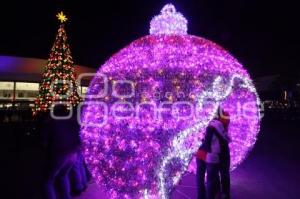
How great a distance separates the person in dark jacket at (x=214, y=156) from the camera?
16.4 ft

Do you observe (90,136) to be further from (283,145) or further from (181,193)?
(283,145)

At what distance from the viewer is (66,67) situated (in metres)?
17.6

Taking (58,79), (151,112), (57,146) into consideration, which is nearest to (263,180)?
(151,112)

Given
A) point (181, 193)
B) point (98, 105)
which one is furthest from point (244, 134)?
point (98, 105)

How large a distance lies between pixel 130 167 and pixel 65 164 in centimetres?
110

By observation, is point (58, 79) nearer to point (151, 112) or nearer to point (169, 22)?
point (169, 22)

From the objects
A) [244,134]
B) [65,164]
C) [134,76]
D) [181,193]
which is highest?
[134,76]

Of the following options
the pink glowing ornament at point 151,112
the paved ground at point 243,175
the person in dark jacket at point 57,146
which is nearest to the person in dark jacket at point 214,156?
the pink glowing ornament at point 151,112

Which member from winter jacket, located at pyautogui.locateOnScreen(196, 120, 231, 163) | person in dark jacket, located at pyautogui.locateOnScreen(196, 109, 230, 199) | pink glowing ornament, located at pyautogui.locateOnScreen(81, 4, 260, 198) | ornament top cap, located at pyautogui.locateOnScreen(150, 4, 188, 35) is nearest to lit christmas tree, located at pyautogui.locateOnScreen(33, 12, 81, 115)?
ornament top cap, located at pyautogui.locateOnScreen(150, 4, 188, 35)

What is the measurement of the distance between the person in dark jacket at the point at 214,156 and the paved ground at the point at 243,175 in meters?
0.64

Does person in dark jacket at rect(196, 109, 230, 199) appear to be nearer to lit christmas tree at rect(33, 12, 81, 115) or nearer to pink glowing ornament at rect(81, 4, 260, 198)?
pink glowing ornament at rect(81, 4, 260, 198)

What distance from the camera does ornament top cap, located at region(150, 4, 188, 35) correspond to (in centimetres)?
583

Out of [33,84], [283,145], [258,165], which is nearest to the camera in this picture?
[258,165]

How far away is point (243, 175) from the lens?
736 cm
